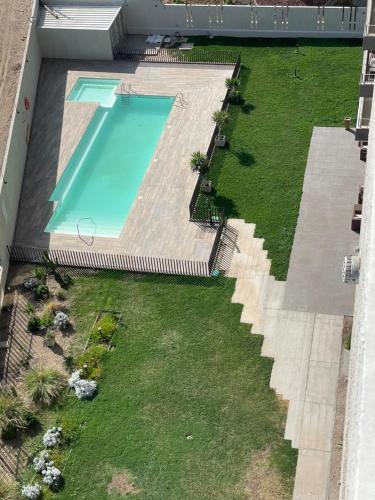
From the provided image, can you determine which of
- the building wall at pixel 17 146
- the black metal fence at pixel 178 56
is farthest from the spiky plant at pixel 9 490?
the black metal fence at pixel 178 56

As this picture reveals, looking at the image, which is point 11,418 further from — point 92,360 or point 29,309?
point 29,309

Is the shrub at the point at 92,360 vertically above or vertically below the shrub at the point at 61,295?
below

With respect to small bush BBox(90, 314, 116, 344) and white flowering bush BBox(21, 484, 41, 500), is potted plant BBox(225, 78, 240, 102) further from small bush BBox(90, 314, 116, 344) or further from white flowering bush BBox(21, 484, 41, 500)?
white flowering bush BBox(21, 484, 41, 500)

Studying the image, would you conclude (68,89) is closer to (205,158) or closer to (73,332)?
(205,158)

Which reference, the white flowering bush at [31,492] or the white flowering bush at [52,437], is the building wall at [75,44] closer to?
the white flowering bush at [52,437]

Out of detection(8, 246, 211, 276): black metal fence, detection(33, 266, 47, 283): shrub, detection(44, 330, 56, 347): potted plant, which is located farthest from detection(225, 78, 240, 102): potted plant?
detection(44, 330, 56, 347): potted plant

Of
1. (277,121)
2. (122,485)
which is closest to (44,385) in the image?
(122,485)
